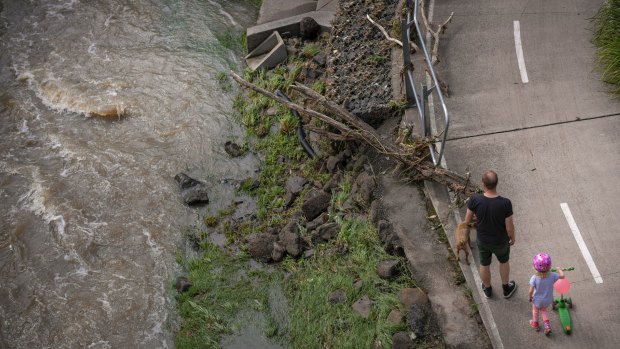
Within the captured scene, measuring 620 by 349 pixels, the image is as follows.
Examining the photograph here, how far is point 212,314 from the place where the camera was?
33.0 feet

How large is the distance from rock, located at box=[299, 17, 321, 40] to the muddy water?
152cm

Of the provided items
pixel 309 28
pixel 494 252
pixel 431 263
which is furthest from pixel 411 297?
pixel 309 28

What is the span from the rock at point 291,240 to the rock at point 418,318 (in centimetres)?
221

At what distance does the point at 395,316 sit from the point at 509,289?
55.3 inches

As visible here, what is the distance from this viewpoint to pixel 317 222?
10.8 m

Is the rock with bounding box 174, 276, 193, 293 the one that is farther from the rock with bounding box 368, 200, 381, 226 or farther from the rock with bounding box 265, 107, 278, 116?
the rock with bounding box 265, 107, 278, 116

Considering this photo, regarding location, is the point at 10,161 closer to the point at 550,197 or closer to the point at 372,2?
the point at 372,2

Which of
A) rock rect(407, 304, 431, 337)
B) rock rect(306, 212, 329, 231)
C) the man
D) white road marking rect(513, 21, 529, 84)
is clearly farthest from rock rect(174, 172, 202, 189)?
white road marking rect(513, 21, 529, 84)

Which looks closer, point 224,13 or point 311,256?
point 311,256

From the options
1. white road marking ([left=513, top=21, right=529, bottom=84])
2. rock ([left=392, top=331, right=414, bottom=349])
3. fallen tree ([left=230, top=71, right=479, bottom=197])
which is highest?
white road marking ([left=513, top=21, right=529, bottom=84])

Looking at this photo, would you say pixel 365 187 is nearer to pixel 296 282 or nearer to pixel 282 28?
pixel 296 282

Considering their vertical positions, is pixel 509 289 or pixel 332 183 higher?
pixel 509 289

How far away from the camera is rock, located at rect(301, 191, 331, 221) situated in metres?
10.9

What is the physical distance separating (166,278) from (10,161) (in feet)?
15.0
